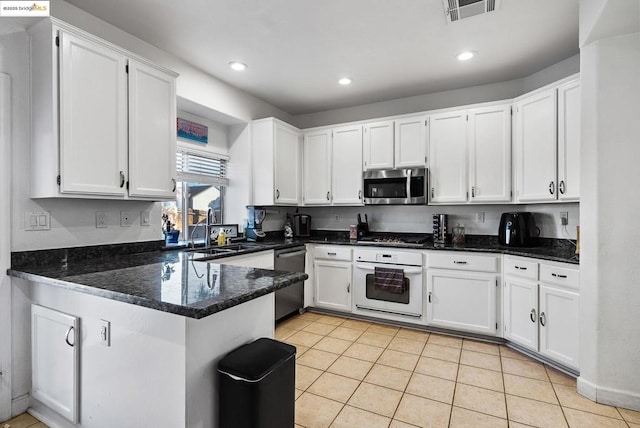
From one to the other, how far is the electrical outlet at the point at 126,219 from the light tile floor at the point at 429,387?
177 cm

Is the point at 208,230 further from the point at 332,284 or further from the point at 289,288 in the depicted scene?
the point at 332,284

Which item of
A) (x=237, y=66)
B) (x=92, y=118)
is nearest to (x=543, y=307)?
(x=237, y=66)

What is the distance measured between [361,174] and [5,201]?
326cm

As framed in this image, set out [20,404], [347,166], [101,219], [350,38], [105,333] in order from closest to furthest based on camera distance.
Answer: [105,333] < [20,404] < [101,219] < [350,38] < [347,166]

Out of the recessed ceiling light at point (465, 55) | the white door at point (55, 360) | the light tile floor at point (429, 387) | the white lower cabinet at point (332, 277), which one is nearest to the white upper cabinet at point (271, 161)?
the white lower cabinet at point (332, 277)

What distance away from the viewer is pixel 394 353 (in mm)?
2869

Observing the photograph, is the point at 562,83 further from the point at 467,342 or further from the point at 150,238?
the point at 150,238

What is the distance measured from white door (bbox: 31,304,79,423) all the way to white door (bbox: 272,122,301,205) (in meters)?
2.47

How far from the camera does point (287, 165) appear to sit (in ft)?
13.6

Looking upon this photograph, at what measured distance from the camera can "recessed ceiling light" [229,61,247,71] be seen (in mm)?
3133

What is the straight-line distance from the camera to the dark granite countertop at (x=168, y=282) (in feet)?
3.95

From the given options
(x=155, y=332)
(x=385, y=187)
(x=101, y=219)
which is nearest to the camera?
(x=155, y=332)

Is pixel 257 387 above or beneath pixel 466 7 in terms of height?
beneath

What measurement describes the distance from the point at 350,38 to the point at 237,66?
1.19 m
